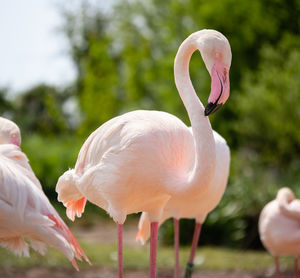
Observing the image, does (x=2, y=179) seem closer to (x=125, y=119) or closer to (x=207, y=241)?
(x=125, y=119)

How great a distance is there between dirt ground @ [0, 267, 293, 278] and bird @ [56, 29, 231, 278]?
3090 millimetres

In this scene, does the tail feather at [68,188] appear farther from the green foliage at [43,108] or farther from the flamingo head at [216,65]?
the green foliage at [43,108]

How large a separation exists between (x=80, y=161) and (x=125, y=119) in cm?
50

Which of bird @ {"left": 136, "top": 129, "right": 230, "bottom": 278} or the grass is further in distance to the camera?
the grass

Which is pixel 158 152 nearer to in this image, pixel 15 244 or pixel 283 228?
pixel 15 244

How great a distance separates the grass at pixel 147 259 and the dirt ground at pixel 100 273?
8.9 inches

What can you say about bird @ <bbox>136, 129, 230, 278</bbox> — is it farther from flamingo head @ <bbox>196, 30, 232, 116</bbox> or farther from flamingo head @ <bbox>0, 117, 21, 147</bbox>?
flamingo head @ <bbox>196, 30, 232, 116</bbox>

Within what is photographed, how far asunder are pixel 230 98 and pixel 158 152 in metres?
11.3

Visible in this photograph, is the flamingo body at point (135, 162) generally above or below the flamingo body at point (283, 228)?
above

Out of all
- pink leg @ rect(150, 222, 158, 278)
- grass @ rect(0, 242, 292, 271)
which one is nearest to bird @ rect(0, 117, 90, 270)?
pink leg @ rect(150, 222, 158, 278)

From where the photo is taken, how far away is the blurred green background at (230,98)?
9312 millimetres

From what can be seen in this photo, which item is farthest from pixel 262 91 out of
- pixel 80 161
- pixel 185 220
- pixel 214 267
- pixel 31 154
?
pixel 80 161

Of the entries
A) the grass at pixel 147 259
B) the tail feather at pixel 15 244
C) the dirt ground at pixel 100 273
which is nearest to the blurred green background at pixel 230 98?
the grass at pixel 147 259

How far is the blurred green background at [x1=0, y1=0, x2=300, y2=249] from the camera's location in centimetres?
931
